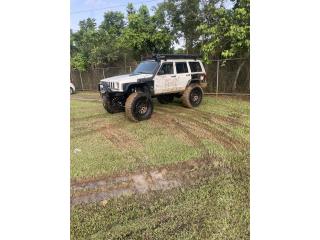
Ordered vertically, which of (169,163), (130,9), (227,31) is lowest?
(169,163)

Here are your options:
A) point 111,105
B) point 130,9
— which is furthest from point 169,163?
point 130,9

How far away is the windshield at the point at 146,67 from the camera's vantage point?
8.81ft

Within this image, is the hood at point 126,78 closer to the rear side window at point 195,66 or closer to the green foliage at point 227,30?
the rear side window at point 195,66

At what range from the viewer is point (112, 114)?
8.93 ft

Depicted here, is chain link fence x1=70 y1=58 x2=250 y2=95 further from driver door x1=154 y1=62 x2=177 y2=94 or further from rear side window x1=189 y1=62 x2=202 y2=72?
driver door x1=154 y1=62 x2=177 y2=94

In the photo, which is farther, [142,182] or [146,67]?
[146,67]

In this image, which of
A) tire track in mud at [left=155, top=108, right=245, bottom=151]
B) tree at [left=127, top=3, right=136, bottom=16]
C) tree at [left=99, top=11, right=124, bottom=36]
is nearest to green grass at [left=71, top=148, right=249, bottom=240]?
tire track in mud at [left=155, top=108, right=245, bottom=151]

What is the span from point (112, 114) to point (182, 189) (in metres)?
0.94

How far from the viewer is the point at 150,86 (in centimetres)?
297

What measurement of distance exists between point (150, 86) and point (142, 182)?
1.02 meters

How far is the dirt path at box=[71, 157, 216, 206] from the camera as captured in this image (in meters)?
2.36

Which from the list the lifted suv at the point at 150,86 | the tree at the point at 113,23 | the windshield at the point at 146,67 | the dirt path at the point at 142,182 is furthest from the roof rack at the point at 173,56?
the dirt path at the point at 142,182

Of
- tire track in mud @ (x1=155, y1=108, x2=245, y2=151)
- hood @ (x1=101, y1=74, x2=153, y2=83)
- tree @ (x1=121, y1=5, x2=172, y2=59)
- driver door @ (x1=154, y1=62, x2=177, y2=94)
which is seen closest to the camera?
tree @ (x1=121, y1=5, x2=172, y2=59)

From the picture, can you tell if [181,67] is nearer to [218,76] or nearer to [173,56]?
[173,56]
